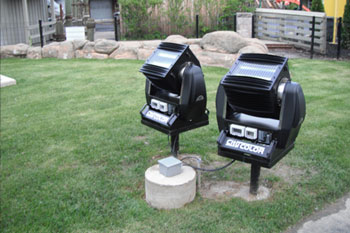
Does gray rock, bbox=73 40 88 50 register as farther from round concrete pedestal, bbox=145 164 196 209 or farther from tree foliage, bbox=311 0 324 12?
round concrete pedestal, bbox=145 164 196 209

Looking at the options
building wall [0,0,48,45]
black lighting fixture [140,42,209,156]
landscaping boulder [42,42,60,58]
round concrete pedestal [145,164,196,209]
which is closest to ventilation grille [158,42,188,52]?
black lighting fixture [140,42,209,156]

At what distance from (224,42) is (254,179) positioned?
745 cm

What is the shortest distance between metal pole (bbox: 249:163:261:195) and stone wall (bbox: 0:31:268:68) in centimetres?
662

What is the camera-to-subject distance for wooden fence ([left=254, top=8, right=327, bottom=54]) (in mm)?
13016

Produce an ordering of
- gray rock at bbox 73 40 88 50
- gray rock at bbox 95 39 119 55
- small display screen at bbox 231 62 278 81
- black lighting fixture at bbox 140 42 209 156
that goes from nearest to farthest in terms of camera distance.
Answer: small display screen at bbox 231 62 278 81, black lighting fixture at bbox 140 42 209 156, gray rock at bbox 95 39 119 55, gray rock at bbox 73 40 88 50

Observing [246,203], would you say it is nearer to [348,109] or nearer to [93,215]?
[93,215]

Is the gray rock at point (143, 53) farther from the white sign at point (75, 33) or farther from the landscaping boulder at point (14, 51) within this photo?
the landscaping boulder at point (14, 51)

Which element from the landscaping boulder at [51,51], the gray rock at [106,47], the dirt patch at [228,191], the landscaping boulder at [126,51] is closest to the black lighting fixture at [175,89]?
the dirt patch at [228,191]

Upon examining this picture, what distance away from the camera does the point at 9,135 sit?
6465mm

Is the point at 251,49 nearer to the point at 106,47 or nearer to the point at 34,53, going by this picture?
the point at 106,47

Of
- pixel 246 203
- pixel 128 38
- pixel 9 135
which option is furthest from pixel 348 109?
pixel 128 38

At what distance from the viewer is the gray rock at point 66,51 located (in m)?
13.7

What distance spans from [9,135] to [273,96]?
4686 millimetres

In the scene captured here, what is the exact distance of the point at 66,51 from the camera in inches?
541
